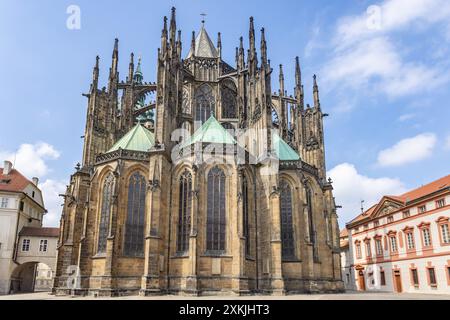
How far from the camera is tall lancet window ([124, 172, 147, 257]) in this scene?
26609 millimetres

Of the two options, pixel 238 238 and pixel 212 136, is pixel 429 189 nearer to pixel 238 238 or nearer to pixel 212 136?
pixel 238 238

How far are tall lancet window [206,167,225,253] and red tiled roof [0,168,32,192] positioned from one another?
80.1ft

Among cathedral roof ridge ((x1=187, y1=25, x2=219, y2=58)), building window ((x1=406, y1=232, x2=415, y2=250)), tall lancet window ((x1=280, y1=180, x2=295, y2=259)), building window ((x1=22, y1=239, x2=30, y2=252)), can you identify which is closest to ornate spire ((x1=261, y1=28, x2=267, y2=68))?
cathedral roof ridge ((x1=187, y1=25, x2=219, y2=58))

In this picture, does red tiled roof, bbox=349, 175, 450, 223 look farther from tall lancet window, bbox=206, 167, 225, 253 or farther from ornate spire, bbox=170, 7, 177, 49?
ornate spire, bbox=170, 7, 177, 49

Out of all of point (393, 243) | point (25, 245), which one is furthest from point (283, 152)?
point (25, 245)

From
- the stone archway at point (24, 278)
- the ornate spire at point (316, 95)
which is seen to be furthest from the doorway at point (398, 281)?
the stone archway at point (24, 278)

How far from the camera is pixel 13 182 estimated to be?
41375 mm

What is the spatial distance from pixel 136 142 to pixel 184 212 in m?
7.39

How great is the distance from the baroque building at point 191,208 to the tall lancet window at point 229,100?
14.2 ft

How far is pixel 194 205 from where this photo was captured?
25953 mm

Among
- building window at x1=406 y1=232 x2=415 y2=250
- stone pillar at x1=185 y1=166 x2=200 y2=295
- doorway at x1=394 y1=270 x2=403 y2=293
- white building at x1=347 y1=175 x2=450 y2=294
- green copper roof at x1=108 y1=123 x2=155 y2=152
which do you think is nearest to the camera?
stone pillar at x1=185 y1=166 x2=200 y2=295

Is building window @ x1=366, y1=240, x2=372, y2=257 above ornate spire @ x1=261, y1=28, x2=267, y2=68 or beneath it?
beneath

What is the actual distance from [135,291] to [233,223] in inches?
319
